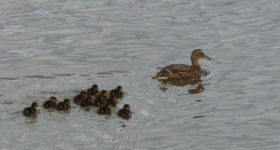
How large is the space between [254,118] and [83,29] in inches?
358

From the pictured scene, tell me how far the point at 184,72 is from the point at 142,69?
949mm

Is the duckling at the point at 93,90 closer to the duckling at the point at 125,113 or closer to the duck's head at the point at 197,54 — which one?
the duckling at the point at 125,113

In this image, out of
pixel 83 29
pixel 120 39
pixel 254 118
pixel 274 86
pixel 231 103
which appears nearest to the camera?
pixel 254 118

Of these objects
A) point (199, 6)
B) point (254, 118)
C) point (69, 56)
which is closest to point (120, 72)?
point (69, 56)

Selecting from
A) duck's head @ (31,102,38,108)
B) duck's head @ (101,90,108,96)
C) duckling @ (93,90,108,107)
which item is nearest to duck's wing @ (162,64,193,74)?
duck's head @ (101,90,108,96)

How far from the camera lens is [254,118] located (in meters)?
14.0

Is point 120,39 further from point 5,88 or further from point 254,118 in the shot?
point 254,118

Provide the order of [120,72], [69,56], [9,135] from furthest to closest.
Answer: [69,56], [120,72], [9,135]

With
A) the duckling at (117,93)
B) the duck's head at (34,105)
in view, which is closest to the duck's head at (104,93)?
the duckling at (117,93)

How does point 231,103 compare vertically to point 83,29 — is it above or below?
below

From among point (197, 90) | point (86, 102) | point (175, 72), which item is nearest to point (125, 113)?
point (86, 102)

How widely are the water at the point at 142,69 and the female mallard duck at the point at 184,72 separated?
0.97ft

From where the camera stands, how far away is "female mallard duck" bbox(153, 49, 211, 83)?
1689 cm

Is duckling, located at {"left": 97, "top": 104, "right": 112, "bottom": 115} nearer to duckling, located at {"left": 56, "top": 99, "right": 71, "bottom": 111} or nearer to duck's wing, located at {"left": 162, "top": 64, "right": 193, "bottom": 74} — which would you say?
duckling, located at {"left": 56, "top": 99, "right": 71, "bottom": 111}
